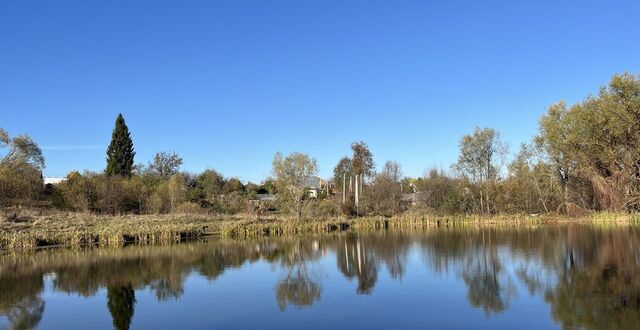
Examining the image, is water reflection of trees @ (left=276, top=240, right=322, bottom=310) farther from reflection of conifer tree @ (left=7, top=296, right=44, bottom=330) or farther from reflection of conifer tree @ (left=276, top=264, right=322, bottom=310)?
reflection of conifer tree @ (left=7, top=296, right=44, bottom=330)

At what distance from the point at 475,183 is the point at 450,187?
234cm

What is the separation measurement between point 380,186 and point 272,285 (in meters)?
35.5

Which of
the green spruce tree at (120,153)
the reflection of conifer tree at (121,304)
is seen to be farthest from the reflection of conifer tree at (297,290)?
the green spruce tree at (120,153)

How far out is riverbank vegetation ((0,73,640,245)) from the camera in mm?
38250

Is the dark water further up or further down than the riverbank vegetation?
further down

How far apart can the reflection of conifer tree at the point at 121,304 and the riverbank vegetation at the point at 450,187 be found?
1599cm

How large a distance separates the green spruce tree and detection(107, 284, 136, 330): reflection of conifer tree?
48955 millimetres

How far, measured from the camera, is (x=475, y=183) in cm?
4931

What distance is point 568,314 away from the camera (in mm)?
10516

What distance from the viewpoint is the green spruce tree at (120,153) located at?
61.7 meters

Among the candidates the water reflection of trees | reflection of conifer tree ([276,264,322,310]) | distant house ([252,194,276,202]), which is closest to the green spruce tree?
distant house ([252,194,276,202])

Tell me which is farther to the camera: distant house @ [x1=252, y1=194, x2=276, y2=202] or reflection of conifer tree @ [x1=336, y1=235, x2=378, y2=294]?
distant house @ [x1=252, y1=194, x2=276, y2=202]

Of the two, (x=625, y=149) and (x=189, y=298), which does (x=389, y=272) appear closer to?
(x=189, y=298)

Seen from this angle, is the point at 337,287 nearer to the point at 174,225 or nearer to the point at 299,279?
the point at 299,279
